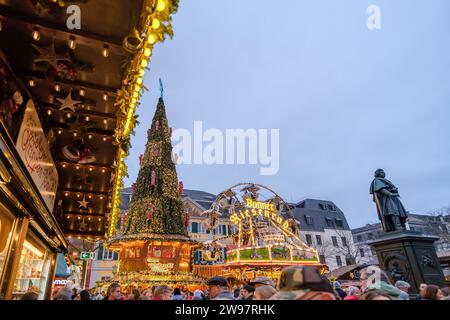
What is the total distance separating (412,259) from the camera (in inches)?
239

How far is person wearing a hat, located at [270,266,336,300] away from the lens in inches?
82.9

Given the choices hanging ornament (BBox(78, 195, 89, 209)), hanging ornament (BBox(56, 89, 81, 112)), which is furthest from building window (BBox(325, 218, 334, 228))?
hanging ornament (BBox(56, 89, 81, 112))

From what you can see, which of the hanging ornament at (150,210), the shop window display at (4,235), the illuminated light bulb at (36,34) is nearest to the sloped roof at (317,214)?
the hanging ornament at (150,210)

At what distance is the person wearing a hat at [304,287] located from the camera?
6.91ft

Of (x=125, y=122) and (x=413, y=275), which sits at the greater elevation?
(x=125, y=122)

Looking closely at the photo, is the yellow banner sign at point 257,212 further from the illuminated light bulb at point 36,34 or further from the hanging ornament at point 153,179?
the illuminated light bulb at point 36,34

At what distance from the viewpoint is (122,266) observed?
818 inches

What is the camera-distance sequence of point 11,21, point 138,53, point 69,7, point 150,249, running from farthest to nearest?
point 150,249 → point 138,53 → point 11,21 → point 69,7

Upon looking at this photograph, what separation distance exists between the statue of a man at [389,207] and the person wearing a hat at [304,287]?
5807 mm

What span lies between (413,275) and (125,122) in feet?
24.2

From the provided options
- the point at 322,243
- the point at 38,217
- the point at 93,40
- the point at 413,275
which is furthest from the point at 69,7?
the point at 322,243

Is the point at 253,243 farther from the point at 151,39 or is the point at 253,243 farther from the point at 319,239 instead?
the point at 319,239

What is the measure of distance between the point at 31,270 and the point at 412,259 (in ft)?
32.6

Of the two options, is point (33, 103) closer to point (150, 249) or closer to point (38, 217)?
point (38, 217)
